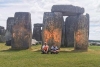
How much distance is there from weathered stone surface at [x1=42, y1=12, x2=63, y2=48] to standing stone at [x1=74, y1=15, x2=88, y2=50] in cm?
200

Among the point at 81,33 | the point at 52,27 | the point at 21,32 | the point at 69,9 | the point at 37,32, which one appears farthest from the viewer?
the point at 37,32

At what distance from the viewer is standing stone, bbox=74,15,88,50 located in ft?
89.4

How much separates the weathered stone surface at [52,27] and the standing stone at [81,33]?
1997 mm

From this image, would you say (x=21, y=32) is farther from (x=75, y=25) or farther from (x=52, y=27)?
(x=75, y=25)

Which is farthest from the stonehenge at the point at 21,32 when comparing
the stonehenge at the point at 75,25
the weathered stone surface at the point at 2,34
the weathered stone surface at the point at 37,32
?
the weathered stone surface at the point at 2,34

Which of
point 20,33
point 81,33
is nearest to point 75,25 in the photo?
point 81,33

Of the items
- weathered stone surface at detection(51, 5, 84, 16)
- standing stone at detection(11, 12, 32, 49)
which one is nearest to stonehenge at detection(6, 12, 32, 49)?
standing stone at detection(11, 12, 32, 49)

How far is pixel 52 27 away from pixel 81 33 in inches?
121

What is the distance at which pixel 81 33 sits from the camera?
27.4 m

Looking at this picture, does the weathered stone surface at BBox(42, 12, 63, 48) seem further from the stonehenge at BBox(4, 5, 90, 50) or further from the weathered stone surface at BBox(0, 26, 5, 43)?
the weathered stone surface at BBox(0, 26, 5, 43)

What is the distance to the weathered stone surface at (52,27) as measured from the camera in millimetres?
26547

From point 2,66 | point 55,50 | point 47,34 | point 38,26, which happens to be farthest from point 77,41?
point 38,26

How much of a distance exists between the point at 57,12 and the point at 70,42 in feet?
26.3

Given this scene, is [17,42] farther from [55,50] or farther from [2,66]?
[2,66]
